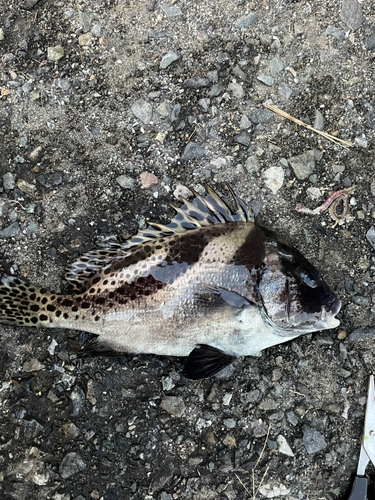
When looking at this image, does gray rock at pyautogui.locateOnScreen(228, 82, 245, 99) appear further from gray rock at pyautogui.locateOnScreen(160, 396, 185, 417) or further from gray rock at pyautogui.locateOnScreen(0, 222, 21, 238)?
gray rock at pyautogui.locateOnScreen(160, 396, 185, 417)

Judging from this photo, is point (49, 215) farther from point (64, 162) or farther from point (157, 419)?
point (157, 419)

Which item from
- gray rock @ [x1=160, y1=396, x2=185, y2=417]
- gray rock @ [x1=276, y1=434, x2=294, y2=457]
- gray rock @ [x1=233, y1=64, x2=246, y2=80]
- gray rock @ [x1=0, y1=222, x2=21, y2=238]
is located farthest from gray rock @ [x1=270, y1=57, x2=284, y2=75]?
gray rock @ [x1=276, y1=434, x2=294, y2=457]

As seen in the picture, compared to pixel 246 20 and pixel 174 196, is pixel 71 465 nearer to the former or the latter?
pixel 174 196

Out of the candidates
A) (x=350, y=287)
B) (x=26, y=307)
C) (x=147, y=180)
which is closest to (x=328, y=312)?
(x=350, y=287)

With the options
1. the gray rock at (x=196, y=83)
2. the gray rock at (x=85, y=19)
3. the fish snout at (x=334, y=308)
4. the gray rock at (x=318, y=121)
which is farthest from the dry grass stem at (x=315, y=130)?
the gray rock at (x=85, y=19)

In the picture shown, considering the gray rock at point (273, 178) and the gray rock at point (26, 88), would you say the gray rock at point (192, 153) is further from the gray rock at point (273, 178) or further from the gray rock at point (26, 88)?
the gray rock at point (26, 88)
